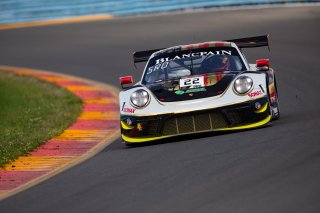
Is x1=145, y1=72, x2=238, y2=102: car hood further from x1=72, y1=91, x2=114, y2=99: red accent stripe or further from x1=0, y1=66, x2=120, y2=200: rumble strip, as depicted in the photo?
x1=72, y1=91, x2=114, y2=99: red accent stripe

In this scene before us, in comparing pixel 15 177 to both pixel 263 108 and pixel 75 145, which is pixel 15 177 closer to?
pixel 75 145

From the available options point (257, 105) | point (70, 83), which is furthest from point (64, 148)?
point (70, 83)

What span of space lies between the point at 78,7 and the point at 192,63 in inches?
713

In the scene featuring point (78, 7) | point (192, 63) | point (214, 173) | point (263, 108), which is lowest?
point (214, 173)

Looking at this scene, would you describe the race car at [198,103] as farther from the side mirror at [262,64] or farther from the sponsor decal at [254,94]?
the side mirror at [262,64]

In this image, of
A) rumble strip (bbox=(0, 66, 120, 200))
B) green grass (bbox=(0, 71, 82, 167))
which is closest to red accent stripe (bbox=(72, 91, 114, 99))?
rumble strip (bbox=(0, 66, 120, 200))

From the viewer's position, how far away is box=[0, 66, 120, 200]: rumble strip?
9141 millimetres

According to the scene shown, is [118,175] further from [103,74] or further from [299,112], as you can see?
[103,74]

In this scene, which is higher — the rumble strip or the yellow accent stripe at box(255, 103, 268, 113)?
the yellow accent stripe at box(255, 103, 268, 113)

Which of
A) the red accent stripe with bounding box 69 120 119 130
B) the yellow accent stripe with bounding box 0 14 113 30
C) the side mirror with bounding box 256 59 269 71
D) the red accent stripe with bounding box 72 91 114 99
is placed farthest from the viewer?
the yellow accent stripe with bounding box 0 14 113 30

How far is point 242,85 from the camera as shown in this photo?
9750mm

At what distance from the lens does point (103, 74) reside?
19016 mm

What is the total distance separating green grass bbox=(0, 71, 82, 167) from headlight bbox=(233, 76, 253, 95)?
267 centimetres

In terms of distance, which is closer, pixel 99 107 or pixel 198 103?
pixel 198 103
